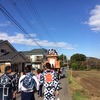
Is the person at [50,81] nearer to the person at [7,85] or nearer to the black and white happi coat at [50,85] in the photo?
the black and white happi coat at [50,85]

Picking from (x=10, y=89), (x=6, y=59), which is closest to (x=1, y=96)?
(x=10, y=89)

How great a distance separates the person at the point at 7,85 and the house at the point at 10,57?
27.5 meters

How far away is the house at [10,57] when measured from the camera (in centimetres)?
3797

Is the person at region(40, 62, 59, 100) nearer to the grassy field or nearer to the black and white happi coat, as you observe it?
the black and white happi coat

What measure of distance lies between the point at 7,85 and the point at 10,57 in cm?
2977

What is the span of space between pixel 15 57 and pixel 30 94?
103 feet

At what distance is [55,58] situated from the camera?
33.9m

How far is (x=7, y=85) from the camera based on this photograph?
9.14m

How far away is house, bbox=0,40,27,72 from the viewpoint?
3797 cm

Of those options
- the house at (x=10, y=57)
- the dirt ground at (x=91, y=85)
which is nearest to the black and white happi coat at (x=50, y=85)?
the dirt ground at (x=91, y=85)

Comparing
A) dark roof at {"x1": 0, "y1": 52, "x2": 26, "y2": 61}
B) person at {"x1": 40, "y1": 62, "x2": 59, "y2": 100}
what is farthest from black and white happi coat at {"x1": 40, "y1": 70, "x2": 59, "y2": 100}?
dark roof at {"x1": 0, "y1": 52, "x2": 26, "y2": 61}

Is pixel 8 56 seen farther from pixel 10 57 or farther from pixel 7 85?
pixel 7 85

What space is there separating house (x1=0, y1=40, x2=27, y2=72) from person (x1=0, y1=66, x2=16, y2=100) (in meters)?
27.5

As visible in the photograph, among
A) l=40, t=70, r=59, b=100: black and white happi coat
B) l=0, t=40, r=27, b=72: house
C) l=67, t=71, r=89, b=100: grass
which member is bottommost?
l=67, t=71, r=89, b=100: grass
